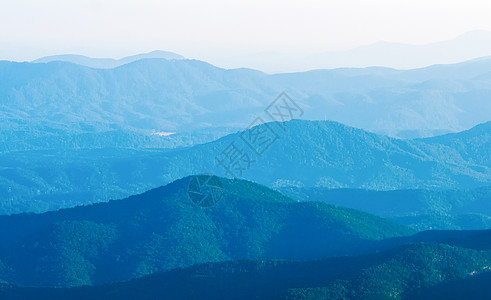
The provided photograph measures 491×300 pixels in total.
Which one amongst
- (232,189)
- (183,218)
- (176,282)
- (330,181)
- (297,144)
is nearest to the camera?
(176,282)

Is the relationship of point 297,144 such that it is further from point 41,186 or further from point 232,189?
point 232,189

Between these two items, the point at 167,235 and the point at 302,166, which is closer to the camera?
the point at 167,235

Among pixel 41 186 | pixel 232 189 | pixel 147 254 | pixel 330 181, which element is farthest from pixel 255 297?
pixel 41 186

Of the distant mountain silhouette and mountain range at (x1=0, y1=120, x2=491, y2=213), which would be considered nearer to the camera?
the distant mountain silhouette

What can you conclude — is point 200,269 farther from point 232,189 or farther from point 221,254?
point 232,189

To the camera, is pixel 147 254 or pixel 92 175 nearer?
pixel 147 254

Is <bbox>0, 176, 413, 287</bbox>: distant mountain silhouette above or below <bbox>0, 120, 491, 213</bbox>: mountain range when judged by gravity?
above

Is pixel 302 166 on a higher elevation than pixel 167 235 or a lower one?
lower

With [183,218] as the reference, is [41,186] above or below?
below

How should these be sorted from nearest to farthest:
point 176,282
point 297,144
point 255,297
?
point 255,297
point 176,282
point 297,144

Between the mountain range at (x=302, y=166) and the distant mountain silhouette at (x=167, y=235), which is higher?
the distant mountain silhouette at (x=167, y=235)

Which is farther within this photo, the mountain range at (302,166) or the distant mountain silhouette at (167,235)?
the mountain range at (302,166)
